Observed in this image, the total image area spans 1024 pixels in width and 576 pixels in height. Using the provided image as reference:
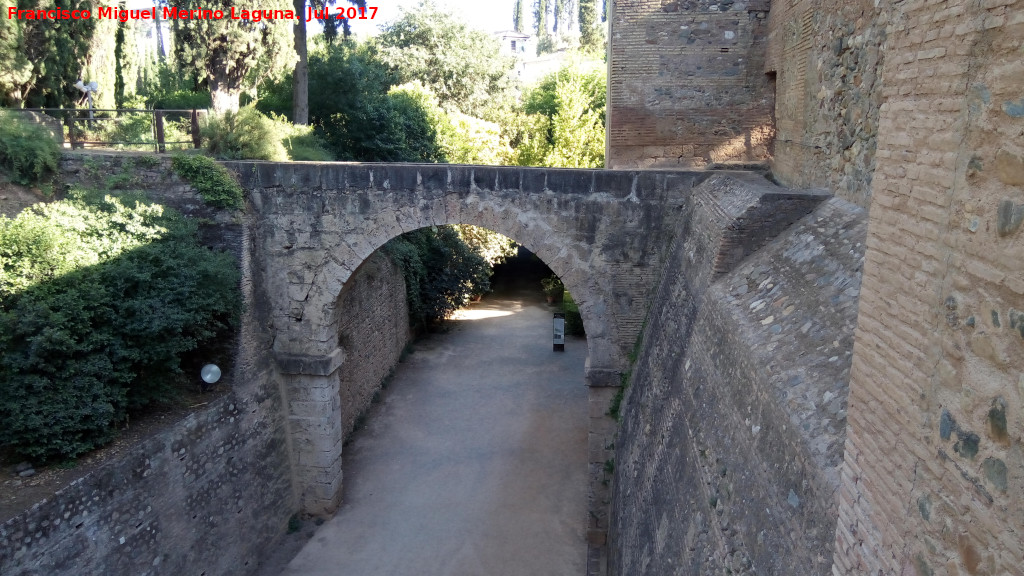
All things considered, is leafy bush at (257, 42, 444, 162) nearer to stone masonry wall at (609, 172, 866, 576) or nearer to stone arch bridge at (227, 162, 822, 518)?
stone arch bridge at (227, 162, 822, 518)

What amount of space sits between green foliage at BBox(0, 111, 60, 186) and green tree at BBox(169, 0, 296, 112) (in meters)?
4.12

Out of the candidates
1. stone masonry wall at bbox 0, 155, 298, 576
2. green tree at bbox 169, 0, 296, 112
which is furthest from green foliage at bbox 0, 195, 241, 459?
green tree at bbox 169, 0, 296, 112

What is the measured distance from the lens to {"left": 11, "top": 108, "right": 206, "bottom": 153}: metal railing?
458 inches

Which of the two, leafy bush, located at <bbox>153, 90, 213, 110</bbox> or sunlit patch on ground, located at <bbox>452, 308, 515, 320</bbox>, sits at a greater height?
leafy bush, located at <bbox>153, 90, 213, 110</bbox>

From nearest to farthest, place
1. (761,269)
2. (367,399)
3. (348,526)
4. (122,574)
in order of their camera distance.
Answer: (761,269)
(122,574)
(348,526)
(367,399)

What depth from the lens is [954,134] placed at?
225cm

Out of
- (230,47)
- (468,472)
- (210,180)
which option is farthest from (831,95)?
(230,47)

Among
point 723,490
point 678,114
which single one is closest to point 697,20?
point 678,114

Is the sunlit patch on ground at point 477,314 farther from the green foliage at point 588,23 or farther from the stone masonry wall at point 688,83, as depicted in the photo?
the green foliage at point 588,23

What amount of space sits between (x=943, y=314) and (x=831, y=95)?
4.54 m

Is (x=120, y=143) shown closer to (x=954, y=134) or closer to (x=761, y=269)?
(x=761, y=269)

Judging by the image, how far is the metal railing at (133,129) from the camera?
1164cm

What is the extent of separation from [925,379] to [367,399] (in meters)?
12.2

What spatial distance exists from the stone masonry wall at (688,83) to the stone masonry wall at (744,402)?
2.95 metres
